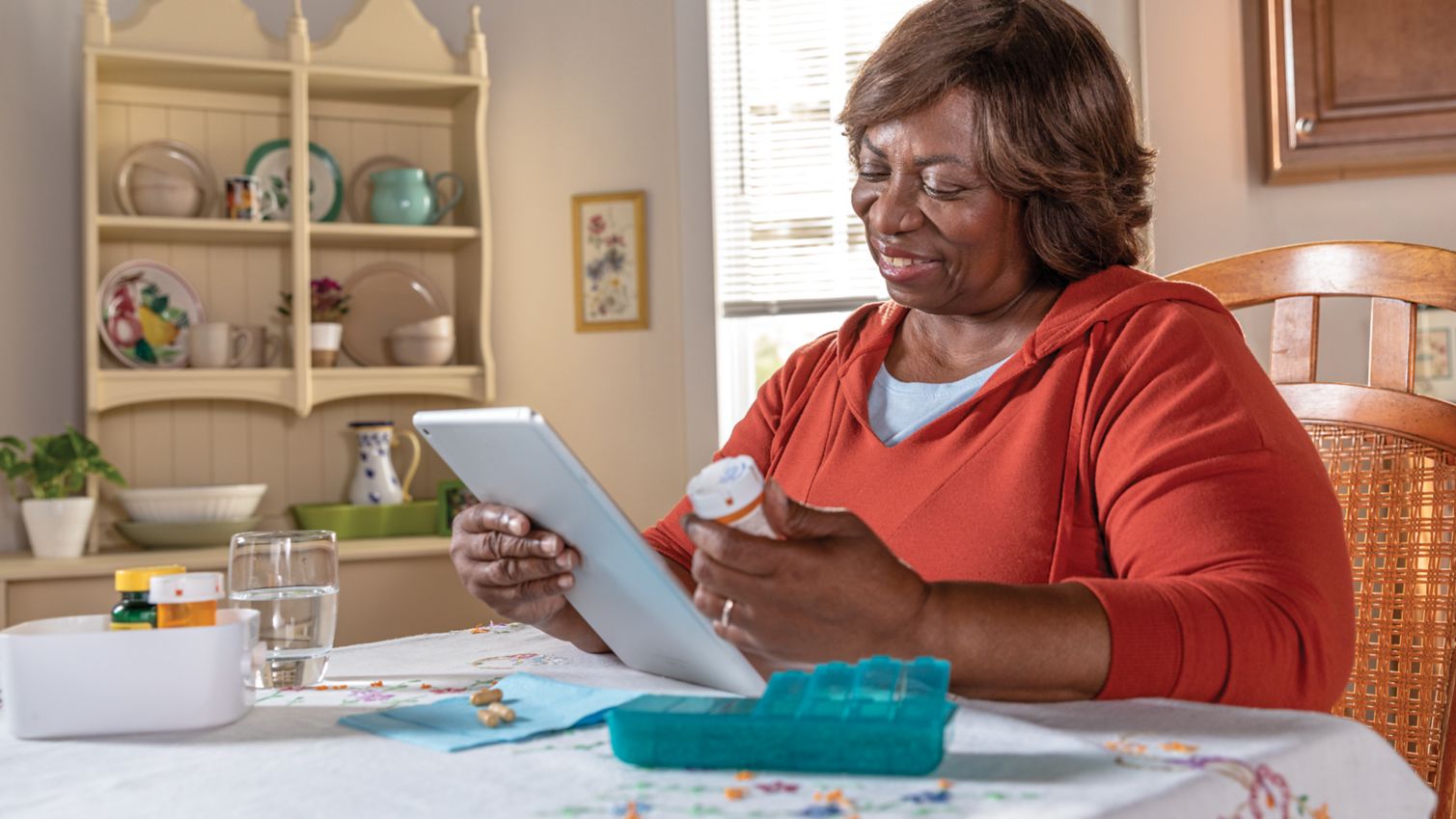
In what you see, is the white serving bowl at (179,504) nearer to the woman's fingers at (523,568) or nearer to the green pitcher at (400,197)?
the green pitcher at (400,197)

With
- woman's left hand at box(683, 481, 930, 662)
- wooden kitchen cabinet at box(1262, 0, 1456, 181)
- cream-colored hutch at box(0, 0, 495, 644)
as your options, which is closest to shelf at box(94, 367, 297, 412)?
cream-colored hutch at box(0, 0, 495, 644)

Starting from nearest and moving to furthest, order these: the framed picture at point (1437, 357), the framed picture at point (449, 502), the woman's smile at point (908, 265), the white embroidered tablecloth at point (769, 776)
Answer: the white embroidered tablecloth at point (769, 776)
the woman's smile at point (908, 265)
the framed picture at point (1437, 357)
the framed picture at point (449, 502)

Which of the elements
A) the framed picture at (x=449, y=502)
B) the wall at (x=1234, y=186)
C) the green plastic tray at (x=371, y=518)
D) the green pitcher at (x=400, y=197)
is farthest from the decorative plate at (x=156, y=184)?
the wall at (x=1234, y=186)

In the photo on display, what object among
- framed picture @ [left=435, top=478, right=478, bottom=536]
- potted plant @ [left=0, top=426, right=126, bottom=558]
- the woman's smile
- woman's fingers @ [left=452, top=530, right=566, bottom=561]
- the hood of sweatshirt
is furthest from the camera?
framed picture @ [left=435, top=478, right=478, bottom=536]

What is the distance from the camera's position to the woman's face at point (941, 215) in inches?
51.8

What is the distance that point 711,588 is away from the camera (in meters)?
0.87

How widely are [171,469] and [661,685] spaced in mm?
2389

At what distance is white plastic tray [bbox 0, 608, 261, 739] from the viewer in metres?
0.93

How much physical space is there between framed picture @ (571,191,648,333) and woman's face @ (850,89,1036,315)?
6.10 feet

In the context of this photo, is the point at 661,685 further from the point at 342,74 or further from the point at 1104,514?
the point at 342,74

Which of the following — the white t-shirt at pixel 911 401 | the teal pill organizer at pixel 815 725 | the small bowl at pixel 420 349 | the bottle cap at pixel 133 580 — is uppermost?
the small bowl at pixel 420 349

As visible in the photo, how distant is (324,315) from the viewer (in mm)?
3109

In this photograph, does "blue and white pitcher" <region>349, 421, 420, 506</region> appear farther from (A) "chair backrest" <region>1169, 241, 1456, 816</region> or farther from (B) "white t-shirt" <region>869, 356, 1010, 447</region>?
(A) "chair backrest" <region>1169, 241, 1456, 816</region>

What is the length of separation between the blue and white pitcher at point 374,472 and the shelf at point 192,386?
0.19m
